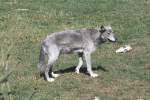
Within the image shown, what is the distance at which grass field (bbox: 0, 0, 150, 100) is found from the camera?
1231cm

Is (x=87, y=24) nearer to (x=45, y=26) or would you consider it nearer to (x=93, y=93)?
(x=45, y=26)

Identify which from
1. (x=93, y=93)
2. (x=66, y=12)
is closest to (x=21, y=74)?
(x=93, y=93)

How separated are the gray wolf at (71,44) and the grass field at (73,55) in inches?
14.9

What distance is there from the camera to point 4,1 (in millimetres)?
27766

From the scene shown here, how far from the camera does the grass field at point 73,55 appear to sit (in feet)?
40.4

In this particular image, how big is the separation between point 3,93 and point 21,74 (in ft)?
30.0

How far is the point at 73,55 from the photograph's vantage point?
16453mm

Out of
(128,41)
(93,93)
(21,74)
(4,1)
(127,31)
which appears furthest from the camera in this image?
(4,1)

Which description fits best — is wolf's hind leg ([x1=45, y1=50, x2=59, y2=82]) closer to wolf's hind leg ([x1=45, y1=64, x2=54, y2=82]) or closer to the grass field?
wolf's hind leg ([x1=45, y1=64, x2=54, y2=82])

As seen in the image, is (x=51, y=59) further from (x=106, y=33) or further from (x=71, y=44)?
(x=106, y=33)

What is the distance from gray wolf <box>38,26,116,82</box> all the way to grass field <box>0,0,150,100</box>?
38cm

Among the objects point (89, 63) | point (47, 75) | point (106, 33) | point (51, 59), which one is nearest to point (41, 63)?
point (47, 75)

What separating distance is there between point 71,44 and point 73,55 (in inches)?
138

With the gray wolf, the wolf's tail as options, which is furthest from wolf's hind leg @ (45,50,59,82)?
the wolf's tail
